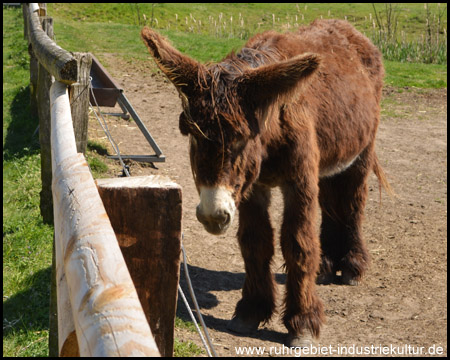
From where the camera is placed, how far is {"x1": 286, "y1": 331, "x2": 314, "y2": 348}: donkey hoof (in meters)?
4.15

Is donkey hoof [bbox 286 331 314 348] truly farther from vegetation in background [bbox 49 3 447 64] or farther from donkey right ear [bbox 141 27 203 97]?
vegetation in background [bbox 49 3 447 64]

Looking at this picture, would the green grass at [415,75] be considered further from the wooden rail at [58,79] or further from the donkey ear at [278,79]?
the donkey ear at [278,79]

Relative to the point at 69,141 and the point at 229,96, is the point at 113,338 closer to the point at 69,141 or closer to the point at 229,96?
the point at 69,141

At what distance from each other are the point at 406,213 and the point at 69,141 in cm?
524

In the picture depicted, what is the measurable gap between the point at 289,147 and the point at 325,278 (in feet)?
6.38

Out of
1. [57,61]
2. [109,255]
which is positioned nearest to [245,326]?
[57,61]

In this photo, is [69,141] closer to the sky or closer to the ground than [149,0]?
closer to the sky

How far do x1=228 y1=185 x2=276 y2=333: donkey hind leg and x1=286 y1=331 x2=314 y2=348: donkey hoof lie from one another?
0.99ft

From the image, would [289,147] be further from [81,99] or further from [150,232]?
[150,232]

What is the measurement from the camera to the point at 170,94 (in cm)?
1087

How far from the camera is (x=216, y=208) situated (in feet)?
10.6

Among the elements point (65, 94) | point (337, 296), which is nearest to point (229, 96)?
point (65, 94)

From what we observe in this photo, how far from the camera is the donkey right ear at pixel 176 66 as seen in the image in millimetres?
3439

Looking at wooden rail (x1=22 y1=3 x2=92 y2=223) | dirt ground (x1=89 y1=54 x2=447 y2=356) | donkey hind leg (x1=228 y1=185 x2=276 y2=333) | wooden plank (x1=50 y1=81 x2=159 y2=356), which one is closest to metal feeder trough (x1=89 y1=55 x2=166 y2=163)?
dirt ground (x1=89 y1=54 x2=447 y2=356)
